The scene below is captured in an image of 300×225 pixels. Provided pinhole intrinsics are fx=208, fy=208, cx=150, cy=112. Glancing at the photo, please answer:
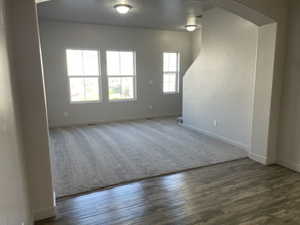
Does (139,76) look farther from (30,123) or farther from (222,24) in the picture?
(30,123)

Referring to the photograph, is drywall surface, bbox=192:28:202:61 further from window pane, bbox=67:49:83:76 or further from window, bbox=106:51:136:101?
window pane, bbox=67:49:83:76

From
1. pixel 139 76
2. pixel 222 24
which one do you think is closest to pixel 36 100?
pixel 222 24

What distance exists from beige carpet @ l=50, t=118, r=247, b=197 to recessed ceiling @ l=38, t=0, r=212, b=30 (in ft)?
9.03

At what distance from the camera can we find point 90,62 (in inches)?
241

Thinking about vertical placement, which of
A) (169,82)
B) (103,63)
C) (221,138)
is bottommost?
(221,138)

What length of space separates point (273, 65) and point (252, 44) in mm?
898

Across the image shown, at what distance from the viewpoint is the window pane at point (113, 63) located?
20.7ft

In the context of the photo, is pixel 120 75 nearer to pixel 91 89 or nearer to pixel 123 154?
pixel 91 89

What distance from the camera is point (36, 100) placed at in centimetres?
196

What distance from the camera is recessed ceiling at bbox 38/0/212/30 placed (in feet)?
13.5

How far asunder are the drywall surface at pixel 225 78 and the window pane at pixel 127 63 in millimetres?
2070

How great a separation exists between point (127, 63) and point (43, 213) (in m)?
5.21

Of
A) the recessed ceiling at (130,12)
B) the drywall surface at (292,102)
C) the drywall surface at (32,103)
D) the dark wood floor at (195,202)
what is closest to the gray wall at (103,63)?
the recessed ceiling at (130,12)

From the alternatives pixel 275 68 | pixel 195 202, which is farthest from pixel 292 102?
pixel 195 202
